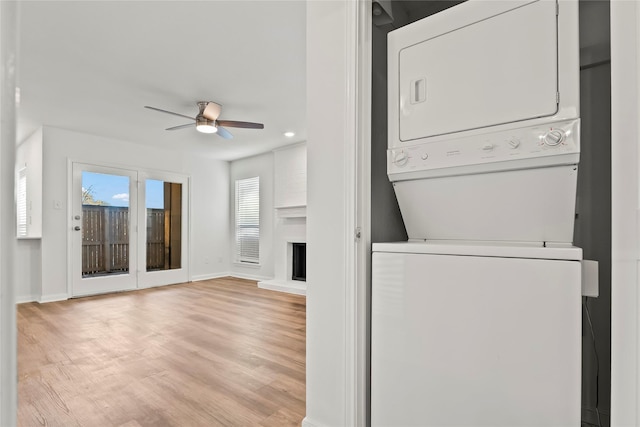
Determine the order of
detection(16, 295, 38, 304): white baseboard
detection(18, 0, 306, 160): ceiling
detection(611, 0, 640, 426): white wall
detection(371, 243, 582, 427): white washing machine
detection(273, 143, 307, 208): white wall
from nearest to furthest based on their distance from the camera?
detection(611, 0, 640, 426): white wall, detection(371, 243, 582, 427): white washing machine, detection(18, 0, 306, 160): ceiling, detection(16, 295, 38, 304): white baseboard, detection(273, 143, 307, 208): white wall

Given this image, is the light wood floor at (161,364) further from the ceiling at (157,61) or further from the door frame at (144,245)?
the ceiling at (157,61)

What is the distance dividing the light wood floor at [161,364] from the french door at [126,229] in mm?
883

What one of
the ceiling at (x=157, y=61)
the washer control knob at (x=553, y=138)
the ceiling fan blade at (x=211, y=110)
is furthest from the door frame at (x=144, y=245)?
the washer control knob at (x=553, y=138)

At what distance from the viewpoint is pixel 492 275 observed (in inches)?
43.9

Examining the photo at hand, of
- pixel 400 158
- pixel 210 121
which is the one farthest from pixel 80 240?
pixel 400 158

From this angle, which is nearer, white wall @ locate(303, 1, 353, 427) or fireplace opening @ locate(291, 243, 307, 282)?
white wall @ locate(303, 1, 353, 427)

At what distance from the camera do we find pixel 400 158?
4.59 ft

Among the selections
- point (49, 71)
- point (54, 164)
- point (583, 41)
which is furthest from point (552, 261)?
point (54, 164)

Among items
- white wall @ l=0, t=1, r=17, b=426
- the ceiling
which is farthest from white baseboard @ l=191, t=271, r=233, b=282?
white wall @ l=0, t=1, r=17, b=426

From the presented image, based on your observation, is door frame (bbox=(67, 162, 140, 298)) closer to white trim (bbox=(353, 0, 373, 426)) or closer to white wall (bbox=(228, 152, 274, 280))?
white wall (bbox=(228, 152, 274, 280))

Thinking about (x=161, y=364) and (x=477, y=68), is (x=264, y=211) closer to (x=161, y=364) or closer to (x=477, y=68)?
(x=161, y=364)

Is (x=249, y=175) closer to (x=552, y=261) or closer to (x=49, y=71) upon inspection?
(x=49, y=71)

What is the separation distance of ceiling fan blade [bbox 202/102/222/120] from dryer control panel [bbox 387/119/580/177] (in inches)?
105

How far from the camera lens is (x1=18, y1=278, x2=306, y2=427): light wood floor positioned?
177cm
